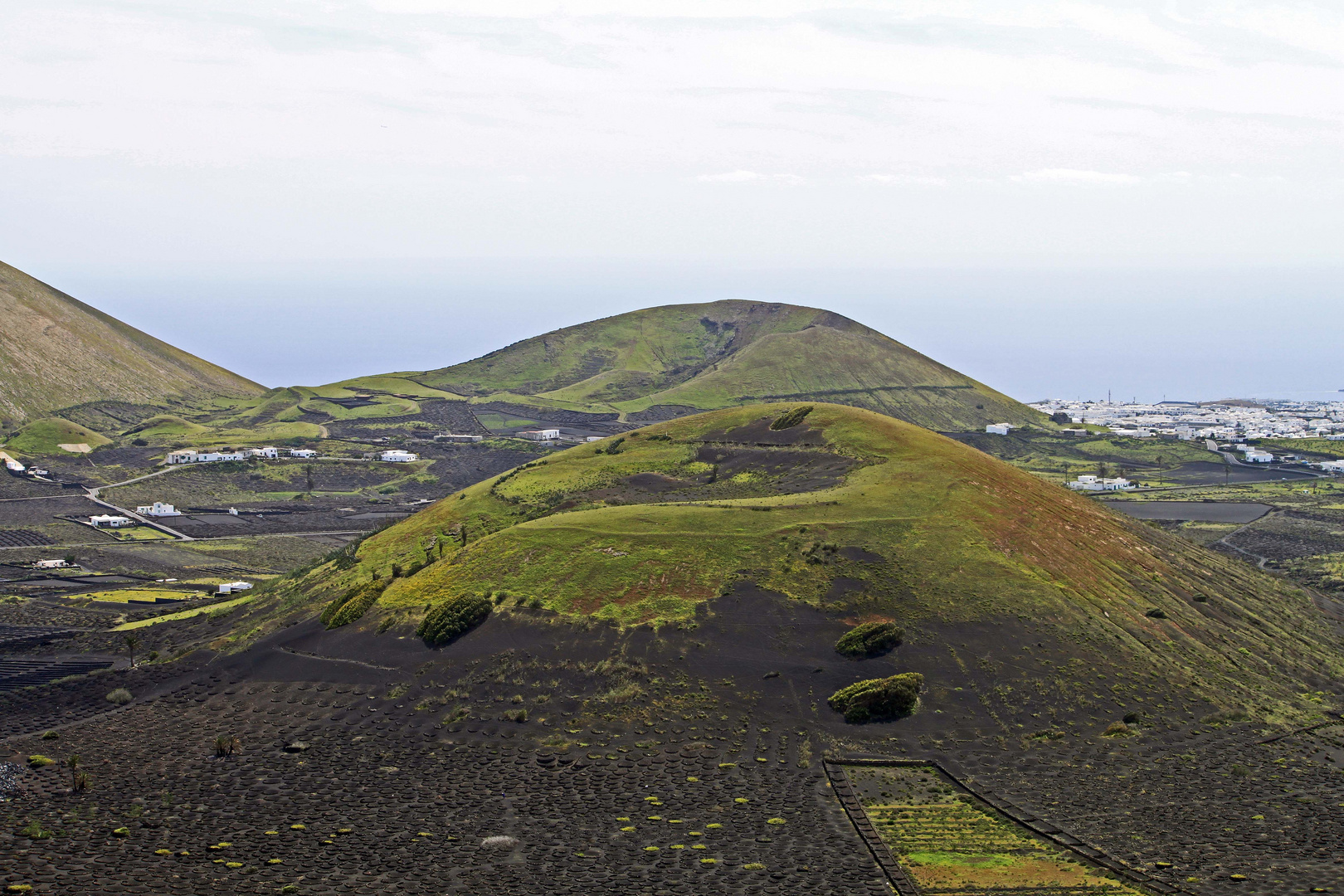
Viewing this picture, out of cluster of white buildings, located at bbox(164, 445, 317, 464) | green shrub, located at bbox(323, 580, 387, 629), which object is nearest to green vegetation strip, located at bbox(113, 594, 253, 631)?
green shrub, located at bbox(323, 580, 387, 629)

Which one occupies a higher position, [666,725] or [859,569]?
[859,569]

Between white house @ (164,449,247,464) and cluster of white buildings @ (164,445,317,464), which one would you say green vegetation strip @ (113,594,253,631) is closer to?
cluster of white buildings @ (164,445,317,464)

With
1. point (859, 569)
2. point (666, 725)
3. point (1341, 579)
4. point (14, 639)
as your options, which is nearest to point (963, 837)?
point (666, 725)

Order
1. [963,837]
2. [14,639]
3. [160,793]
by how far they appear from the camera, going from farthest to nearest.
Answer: [14,639] < [160,793] < [963,837]

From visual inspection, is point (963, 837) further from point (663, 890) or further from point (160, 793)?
point (160, 793)

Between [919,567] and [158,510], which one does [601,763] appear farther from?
[158,510]
